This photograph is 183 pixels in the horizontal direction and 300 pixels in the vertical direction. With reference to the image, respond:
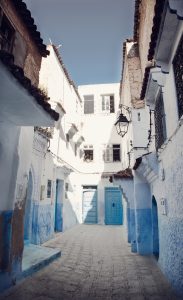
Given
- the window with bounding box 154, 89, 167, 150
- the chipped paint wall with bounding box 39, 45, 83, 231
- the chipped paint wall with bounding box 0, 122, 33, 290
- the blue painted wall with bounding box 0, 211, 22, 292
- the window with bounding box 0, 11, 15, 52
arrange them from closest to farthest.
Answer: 1. the blue painted wall with bounding box 0, 211, 22, 292
2. the chipped paint wall with bounding box 0, 122, 33, 290
3. the window with bounding box 0, 11, 15, 52
4. the window with bounding box 154, 89, 167, 150
5. the chipped paint wall with bounding box 39, 45, 83, 231

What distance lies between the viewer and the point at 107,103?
20.0 meters

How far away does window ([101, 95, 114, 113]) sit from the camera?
1980 centimetres

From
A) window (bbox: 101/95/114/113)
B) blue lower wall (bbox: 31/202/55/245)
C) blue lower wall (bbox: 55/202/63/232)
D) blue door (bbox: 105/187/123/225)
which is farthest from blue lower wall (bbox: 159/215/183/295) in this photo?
window (bbox: 101/95/114/113)

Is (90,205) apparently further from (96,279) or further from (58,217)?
(96,279)

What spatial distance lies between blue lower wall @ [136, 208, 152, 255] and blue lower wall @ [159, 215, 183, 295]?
8.44ft

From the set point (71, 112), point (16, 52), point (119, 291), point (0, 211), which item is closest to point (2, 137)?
point (0, 211)

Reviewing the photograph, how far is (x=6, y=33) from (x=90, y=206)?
577 inches

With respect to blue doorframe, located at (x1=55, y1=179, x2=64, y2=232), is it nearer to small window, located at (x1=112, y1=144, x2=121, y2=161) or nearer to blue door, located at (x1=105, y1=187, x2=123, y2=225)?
blue door, located at (x1=105, y1=187, x2=123, y2=225)

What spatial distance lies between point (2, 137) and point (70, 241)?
7596 millimetres

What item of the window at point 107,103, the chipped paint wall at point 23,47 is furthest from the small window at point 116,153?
the chipped paint wall at point 23,47

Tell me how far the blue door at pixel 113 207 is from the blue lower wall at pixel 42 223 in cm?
711

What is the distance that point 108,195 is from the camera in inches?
708

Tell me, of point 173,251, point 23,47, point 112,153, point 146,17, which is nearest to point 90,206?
point 112,153

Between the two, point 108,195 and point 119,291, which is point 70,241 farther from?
point 108,195
